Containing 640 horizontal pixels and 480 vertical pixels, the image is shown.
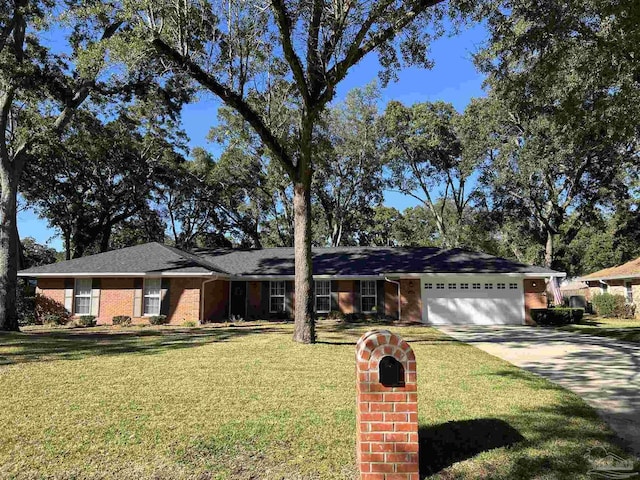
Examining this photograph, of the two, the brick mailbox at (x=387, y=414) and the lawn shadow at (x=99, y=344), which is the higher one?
the brick mailbox at (x=387, y=414)

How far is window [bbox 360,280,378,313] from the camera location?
22.0 m

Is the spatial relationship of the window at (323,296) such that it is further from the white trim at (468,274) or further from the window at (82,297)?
the window at (82,297)

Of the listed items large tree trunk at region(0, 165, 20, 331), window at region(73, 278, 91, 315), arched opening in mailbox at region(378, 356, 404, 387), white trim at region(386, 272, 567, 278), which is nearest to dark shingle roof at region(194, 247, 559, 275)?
white trim at region(386, 272, 567, 278)

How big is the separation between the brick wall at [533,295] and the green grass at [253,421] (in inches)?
501

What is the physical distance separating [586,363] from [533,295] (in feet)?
38.5

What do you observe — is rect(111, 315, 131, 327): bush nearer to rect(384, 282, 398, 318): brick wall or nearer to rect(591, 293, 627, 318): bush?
rect(384, 282, 398, 318): brick wall

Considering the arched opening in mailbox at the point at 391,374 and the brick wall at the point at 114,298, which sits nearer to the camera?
the arched opening in mailbox at the point at 391,374

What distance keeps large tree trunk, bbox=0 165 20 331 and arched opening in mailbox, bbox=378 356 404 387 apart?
55.3ft

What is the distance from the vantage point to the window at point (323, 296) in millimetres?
22297

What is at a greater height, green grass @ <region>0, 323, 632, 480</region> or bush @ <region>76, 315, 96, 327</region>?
bush @ <region>76, 315, 96, 327</region>

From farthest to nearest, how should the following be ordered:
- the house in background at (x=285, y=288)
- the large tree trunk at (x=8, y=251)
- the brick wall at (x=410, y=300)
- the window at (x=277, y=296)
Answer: the window at (x=277, y=296), the brick wall at (x=410, y=300), the house in background at (x=285, y=288), the large tree trunk at (x=8, y=251)

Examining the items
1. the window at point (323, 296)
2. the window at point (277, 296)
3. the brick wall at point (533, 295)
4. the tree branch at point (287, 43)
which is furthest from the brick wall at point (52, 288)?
the brick wall at point (533, 295)

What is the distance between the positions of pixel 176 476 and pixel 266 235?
37.1 metres

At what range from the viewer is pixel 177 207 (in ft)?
114
